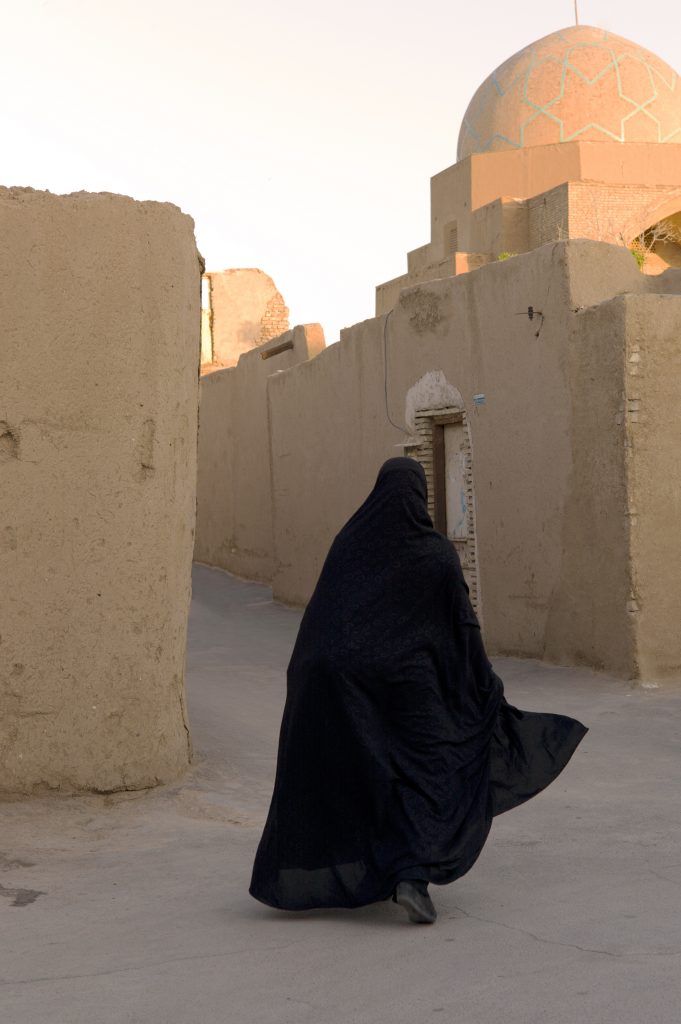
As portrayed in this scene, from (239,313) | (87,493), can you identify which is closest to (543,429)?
(87,493)

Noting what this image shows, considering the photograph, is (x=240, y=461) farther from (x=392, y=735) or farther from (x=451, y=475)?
(x=392, y=735)

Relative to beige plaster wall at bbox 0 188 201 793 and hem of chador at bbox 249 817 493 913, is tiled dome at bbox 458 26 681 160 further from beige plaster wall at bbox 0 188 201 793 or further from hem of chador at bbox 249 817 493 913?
hem of chador at bbox 249 817 493 913

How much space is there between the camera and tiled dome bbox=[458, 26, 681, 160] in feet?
69.7

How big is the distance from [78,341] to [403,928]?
2.71 metres

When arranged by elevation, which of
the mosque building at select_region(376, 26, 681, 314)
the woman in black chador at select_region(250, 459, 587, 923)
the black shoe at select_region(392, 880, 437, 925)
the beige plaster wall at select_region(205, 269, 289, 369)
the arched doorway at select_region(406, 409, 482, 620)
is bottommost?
the black shoe at select_region(392, 880, 437, 925)

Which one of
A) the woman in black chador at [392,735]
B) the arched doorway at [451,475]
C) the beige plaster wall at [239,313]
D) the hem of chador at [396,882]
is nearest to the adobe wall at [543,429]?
the arched doorway at [451,475]

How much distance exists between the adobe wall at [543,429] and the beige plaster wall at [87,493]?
3503 millimetres

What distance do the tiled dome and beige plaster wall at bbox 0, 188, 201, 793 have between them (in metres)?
17.4

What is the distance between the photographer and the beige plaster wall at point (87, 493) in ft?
15.9

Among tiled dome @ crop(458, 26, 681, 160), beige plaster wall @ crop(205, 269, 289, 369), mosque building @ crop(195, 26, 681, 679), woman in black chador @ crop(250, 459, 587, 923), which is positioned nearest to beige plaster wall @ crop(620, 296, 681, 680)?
mosque building @ crop(195, 26, 681, 679)

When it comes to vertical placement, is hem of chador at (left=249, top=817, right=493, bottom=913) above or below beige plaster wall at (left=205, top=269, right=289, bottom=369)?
below

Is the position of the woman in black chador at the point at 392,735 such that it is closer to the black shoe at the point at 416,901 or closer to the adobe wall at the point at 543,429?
the black shoe at the point at 416,901

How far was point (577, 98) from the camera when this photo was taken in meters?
21.4

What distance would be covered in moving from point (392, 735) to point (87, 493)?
6.27ft
